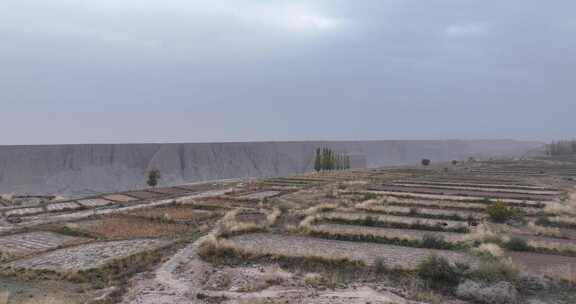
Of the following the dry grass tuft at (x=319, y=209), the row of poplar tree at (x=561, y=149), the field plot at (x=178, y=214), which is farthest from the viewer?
the row of poplar tree at (x=561, y=149)

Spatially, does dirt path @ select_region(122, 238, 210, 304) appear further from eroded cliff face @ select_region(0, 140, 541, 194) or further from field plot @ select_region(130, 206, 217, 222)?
eroded cliff face @ select_region(0, 140, 541, 194)

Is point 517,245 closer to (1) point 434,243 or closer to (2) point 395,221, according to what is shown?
(1) point 434,243

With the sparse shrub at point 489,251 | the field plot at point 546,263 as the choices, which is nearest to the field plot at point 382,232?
the sparse shrub at point 489,251

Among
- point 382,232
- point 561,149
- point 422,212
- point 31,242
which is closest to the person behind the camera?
point 31,242

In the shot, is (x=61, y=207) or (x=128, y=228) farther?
(x=61, y=207)

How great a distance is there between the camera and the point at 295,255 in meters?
12.4

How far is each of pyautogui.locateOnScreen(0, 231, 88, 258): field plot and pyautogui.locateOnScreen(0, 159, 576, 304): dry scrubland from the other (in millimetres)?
60

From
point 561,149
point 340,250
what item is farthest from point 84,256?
point 561,149

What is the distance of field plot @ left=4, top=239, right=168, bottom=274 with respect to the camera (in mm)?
11859

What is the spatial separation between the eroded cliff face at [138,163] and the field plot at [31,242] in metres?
56.3

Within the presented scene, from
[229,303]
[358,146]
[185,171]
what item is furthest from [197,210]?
[358,146]

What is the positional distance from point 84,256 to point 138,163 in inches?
3143

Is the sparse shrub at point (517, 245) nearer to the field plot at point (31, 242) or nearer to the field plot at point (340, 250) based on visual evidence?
the field plot at point (340, 250)

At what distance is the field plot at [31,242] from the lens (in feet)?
45.6
